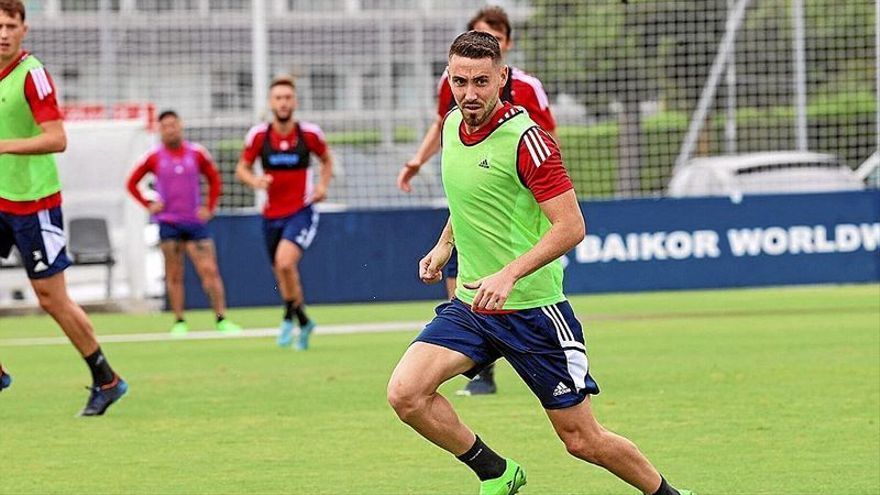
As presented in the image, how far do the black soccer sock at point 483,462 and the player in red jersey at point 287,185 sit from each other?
8.77 m

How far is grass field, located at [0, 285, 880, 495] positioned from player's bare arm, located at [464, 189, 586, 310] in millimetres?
1729

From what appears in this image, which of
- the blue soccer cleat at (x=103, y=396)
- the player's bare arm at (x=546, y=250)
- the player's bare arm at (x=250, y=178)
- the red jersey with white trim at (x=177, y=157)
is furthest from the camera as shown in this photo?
the red jersey with white trim at (x=177, y=157)

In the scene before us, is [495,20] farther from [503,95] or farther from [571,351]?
[571,351]

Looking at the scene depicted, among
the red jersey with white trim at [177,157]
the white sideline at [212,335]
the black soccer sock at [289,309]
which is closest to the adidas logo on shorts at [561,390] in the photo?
the black soccer sock at [289,309]

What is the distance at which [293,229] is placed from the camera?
16.2 metres

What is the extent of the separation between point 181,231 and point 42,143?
9369 millimetres

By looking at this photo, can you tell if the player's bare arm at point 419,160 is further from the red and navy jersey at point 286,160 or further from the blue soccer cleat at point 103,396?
the red and navy jersey at point 286,160

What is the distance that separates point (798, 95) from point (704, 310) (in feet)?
14.2

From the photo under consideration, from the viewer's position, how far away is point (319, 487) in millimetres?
8156

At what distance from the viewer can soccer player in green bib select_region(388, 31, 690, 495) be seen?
6.72m

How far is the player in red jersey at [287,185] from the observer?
52.3 feet

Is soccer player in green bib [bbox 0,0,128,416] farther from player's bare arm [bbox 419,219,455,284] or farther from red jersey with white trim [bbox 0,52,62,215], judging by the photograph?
player's bare arm [bbox 419,219,455,284]

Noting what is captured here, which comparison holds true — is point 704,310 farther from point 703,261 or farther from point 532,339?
point 532,339

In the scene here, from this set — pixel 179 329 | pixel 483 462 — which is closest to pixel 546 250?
pixel 483 462
